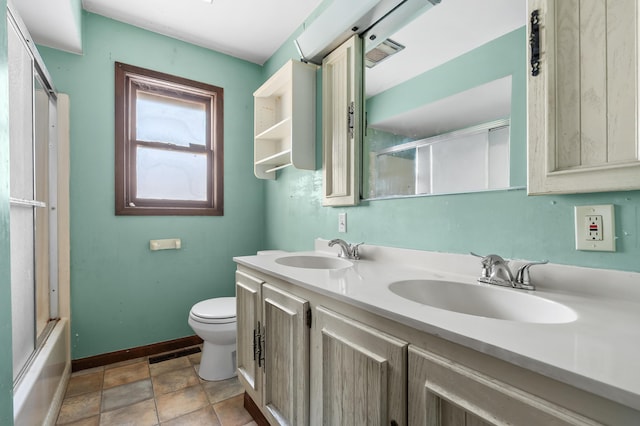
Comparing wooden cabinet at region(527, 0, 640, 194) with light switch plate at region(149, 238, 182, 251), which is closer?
wooden cabinet at region(527, 0, 640, 194)

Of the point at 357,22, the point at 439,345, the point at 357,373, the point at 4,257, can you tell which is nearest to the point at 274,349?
the point at 357,373

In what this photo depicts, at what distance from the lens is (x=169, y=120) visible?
2.33 meters

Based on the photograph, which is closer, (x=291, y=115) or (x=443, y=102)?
(x=443, y=102)

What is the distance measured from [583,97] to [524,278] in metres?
0.53

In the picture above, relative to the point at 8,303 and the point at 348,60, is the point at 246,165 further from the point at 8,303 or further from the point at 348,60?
the point at 8,303

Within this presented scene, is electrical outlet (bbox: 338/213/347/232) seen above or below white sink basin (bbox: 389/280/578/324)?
above

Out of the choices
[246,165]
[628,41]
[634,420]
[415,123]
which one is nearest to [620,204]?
[628,41]

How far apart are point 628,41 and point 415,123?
2.24 ft

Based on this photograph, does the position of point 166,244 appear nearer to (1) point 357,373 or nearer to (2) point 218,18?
(2) point 218,18

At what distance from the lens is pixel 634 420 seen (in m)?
0.39

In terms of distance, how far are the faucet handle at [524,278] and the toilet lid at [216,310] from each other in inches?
59.3

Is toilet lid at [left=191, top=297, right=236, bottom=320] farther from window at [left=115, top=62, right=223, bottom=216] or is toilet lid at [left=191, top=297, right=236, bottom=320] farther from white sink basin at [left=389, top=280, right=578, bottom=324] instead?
white sink basin at [left=389, top=280, right=578, bottom=324]

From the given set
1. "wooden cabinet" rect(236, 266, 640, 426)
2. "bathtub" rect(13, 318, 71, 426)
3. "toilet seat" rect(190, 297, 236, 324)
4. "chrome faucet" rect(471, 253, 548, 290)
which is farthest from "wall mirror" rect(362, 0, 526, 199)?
"bathtub" rect(13, 318, 71, 426)

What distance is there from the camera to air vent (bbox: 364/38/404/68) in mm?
1438
